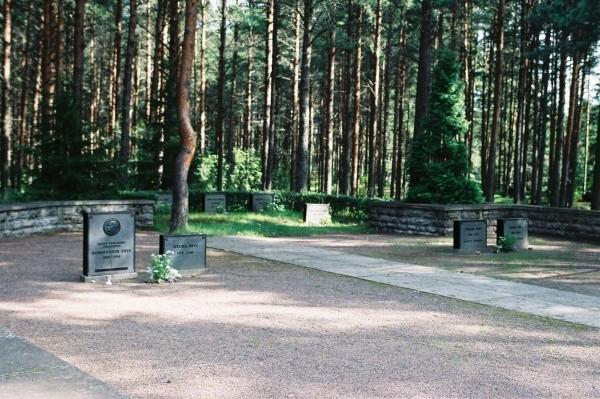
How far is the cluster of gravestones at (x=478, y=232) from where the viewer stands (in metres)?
14.5

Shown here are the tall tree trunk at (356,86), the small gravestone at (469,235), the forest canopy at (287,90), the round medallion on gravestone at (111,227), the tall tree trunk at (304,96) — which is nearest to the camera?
the round medallion on gravestone at (111,227)

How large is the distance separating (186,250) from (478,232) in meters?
7.66

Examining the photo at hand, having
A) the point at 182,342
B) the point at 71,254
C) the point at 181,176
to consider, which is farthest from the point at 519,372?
the point at 181,176

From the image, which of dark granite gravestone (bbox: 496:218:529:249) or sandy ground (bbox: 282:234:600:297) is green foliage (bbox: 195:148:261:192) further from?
dark granite gravestone (bbox: 496:218:529:249)

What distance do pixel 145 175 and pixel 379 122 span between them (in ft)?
50.8

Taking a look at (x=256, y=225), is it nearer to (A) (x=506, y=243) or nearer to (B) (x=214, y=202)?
(B) (x=214, y=202)

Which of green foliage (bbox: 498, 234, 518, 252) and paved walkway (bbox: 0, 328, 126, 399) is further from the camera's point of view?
green foliage (bbox: 498, 234, 518, 252)

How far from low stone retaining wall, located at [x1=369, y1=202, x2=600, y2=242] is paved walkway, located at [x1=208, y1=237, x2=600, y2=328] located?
516 centimetres

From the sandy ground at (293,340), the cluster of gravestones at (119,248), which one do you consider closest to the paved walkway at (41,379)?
the sandy ground at (293,340)

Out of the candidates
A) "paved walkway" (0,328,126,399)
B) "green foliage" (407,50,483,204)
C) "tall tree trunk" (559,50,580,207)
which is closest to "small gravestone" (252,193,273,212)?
"green foliage" (407,50,483,204)

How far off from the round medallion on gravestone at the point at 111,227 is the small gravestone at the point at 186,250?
0.75m

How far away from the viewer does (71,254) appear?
12578mm

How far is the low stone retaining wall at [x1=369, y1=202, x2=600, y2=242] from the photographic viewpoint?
1770cm

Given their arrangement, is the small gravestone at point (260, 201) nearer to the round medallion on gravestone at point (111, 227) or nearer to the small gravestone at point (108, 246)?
the small gravestone at point (108, 246)
